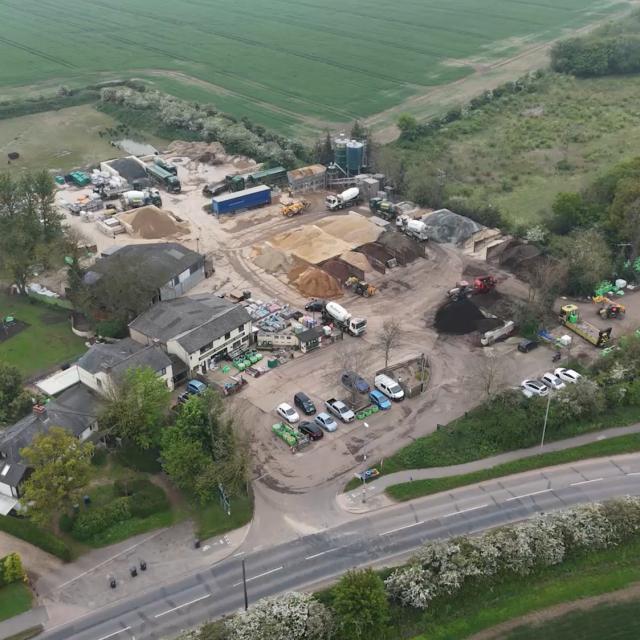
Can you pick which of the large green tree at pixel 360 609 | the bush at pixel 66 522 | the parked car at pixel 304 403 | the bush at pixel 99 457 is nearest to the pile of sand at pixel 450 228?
the parked car at pixel 304 403

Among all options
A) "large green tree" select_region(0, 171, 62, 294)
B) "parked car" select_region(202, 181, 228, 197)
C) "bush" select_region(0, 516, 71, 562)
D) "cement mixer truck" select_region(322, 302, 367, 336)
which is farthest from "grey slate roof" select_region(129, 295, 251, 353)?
"parked car" select_region(202, 181, 228, 197)

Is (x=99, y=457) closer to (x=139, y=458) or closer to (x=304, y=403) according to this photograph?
(x=139, y=458)

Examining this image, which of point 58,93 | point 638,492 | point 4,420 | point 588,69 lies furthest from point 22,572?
point 588,69

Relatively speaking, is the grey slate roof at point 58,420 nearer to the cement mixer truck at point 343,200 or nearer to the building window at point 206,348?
the building window at point 206,348

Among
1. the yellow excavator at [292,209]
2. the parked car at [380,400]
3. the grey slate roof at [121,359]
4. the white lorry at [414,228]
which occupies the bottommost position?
the parked car at [380,400]

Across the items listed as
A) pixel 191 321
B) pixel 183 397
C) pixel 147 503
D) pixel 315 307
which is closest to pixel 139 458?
pixel 147 503
